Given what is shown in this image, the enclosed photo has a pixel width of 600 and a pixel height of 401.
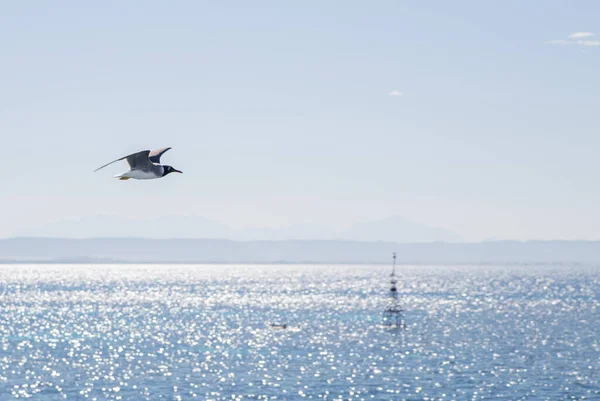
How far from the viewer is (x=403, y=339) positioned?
154 meters

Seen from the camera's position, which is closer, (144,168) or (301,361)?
(144,168)

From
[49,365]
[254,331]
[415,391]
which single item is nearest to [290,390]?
[415,391]

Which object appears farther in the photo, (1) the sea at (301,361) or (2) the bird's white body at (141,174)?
(1) the sea at (301,361)

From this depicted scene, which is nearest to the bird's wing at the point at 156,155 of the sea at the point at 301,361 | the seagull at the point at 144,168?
the seagull at the point at 144,168

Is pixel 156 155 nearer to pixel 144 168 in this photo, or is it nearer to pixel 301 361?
pixel 144 168

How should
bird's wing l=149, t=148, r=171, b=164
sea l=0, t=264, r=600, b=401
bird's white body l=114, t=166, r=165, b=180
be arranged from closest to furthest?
1. bird's white body l=114, t=166, r=165, b=180
2. bird's wing l=149, t=148, r=171, b=164
3. sea l=0, t=264, r=600, b=401

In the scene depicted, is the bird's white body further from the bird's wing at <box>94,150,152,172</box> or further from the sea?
the sea

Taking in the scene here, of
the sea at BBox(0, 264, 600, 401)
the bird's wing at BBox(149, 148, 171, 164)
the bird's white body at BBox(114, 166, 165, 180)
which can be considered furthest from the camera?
the sea at BBox(0, 264, 600, 401)

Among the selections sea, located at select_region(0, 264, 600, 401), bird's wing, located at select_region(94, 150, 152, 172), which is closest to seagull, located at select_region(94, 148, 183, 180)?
bird's wing, located at select_region(94, 150, 152, 172)

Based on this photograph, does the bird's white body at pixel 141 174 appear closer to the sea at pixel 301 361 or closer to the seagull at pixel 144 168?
the seagull at pixel 144 168

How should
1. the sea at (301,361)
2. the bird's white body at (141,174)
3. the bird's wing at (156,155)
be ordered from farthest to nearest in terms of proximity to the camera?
the sea at (301,361) → the bird's wing at (156,155) → the bird's white body at (141,174)

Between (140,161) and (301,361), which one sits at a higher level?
(140,161)

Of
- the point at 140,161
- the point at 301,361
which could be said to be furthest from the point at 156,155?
the point at 301,361

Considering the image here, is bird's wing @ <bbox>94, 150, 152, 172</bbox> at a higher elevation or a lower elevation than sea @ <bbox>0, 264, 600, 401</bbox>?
higher
